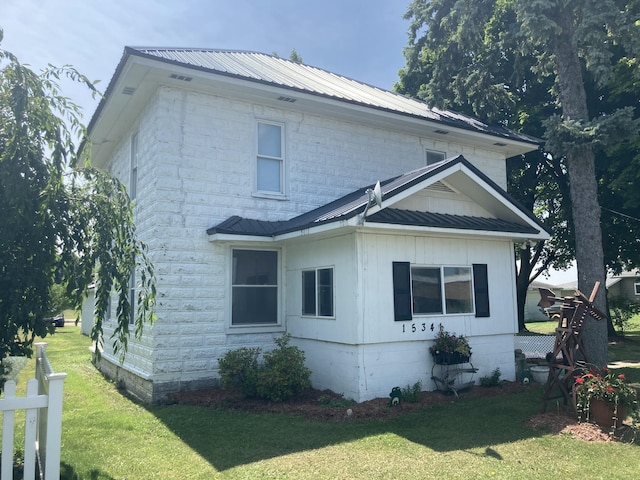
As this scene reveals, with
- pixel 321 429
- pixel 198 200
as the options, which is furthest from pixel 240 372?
pixel 198 200

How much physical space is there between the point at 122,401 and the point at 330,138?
7.36m

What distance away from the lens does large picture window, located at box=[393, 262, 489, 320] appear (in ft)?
30.0

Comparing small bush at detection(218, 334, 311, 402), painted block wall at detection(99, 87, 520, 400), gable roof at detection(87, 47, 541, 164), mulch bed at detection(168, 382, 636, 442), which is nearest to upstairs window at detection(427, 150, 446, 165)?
gable roof at detection(87, 47, 541, 164)

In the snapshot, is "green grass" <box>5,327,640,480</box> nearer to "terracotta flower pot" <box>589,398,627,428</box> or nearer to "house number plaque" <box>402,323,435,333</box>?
"terracotta flower pot" <box>589,398,627,428</box>

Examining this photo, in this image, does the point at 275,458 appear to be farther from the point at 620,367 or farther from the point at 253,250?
the point at 620,367

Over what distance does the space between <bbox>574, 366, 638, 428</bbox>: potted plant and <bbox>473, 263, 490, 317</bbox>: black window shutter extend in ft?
9.18

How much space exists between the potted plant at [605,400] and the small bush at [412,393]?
2.53m

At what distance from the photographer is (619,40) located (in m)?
11.6

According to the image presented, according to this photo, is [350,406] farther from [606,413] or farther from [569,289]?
[569,289]

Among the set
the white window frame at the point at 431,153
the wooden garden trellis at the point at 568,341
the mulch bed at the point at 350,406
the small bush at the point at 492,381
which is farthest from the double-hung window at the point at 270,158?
the wooden garden trellis at the point at 568,341

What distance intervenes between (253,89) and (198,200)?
2623 millimetres

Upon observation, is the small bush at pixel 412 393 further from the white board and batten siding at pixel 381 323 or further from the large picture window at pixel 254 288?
the large picture window at pixel 254 288

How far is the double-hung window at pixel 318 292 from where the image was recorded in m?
9.41

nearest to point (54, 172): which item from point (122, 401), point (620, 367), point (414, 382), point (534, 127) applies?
point (122, 401)
